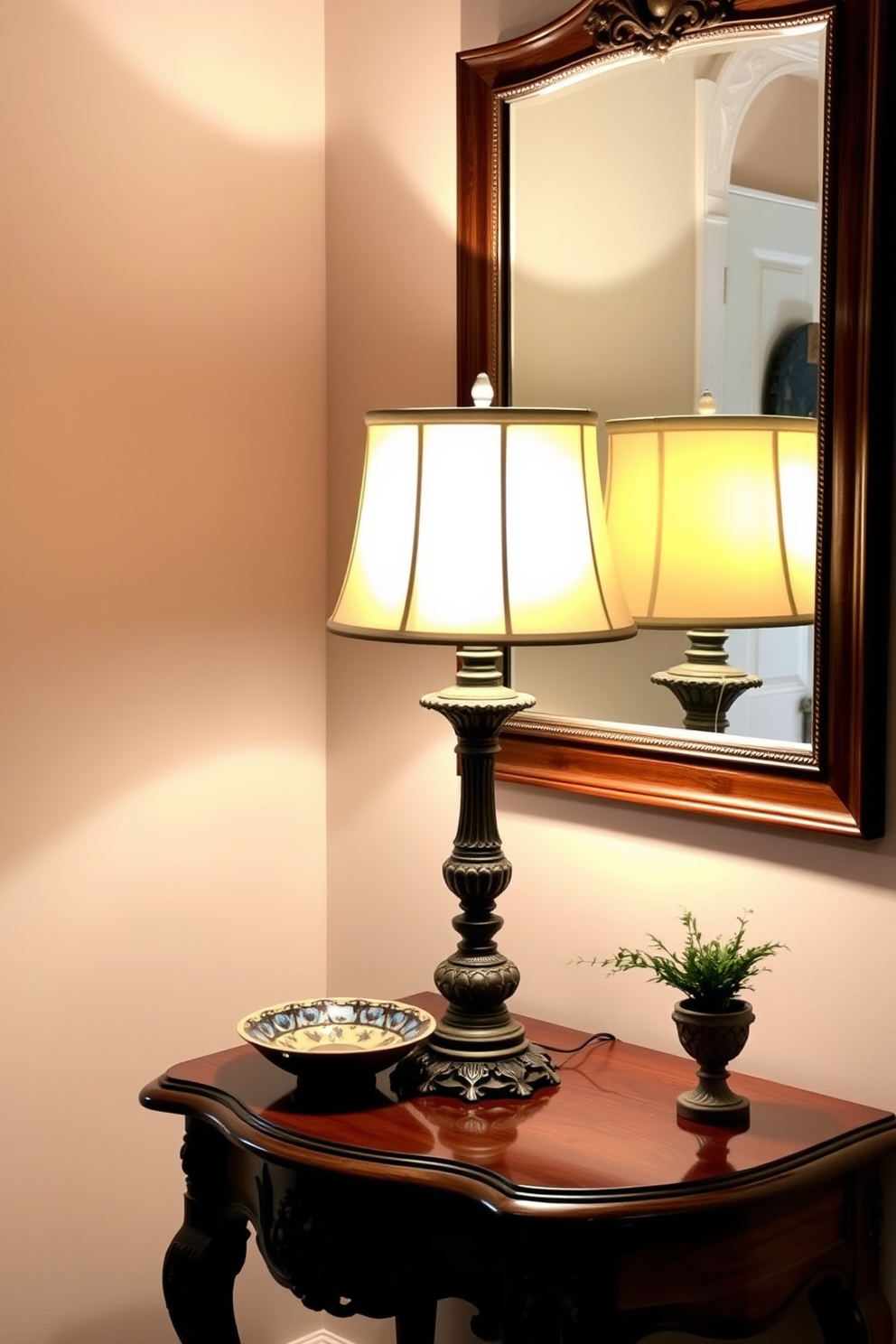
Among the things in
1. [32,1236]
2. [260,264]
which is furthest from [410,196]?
[32,1236]

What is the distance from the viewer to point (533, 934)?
222cm

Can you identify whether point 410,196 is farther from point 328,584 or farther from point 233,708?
point 233,708

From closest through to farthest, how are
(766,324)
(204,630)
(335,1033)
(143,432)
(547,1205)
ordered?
1. (547,1205)
2. (766,324)
3. (335,1033)
4. (143,432)
5. (204,630)

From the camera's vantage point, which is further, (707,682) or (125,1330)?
(125,1330)

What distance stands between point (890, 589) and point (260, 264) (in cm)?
119

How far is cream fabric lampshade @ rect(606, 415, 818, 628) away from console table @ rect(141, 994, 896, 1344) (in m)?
0.58

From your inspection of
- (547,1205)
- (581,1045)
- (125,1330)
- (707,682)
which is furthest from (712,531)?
(125,1330)

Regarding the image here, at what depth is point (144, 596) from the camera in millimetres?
2309

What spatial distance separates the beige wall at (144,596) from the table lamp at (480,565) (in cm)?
60

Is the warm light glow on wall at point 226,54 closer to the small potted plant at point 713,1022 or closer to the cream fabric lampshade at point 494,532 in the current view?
the cream fabric lampshade at point 494,532

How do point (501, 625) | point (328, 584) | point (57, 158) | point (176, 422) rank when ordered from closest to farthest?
1. point (501, 625)
2. point (57, 158)
3. point (176, 422)
4. point (328, 584)

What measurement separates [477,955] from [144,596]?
32.3 inches

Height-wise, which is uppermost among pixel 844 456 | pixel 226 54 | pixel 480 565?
pixel 226 54

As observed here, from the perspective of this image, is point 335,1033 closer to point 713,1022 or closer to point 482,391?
point 713,1022
